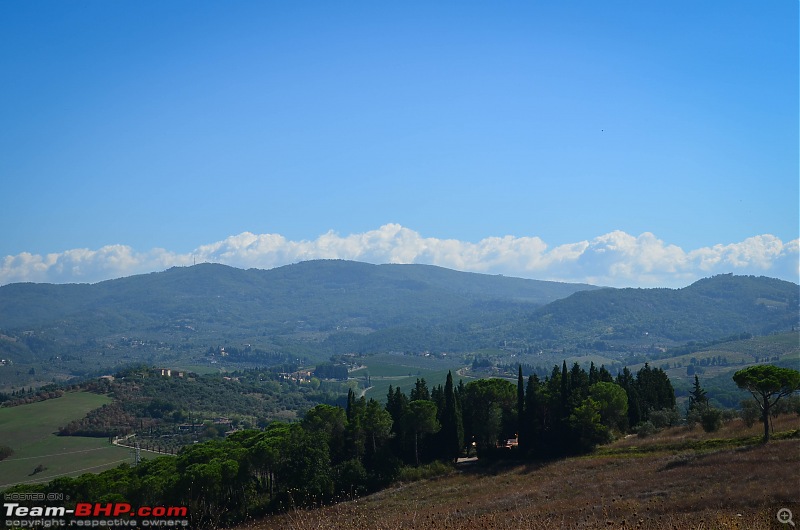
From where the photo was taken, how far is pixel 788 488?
27.0m

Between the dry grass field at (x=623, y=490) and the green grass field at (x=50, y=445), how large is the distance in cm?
7105

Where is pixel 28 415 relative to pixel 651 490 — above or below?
below

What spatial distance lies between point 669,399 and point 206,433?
93200mm

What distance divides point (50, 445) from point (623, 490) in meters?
117

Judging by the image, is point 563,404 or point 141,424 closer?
point 563,404

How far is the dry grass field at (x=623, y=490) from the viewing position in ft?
68.3

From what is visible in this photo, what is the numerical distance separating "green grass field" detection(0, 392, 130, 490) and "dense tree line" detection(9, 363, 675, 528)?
49.6m

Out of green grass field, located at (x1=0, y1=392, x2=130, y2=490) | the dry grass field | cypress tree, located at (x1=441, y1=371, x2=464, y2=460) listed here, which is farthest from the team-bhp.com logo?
green grass field, located at (x1=0, y1=392, x2=130, y2=490)

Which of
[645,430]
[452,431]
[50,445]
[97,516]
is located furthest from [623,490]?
[50,445]

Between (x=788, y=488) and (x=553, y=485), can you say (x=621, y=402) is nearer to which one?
(x=553, y=485)

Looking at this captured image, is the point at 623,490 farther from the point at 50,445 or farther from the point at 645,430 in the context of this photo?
the point at 50,445

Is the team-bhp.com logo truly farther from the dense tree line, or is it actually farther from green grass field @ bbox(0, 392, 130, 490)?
green grass field @ bbox(0, 392, 130, 490)

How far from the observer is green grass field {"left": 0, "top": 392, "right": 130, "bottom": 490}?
101 metres

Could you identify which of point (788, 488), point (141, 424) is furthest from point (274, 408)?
point (788, 488)
